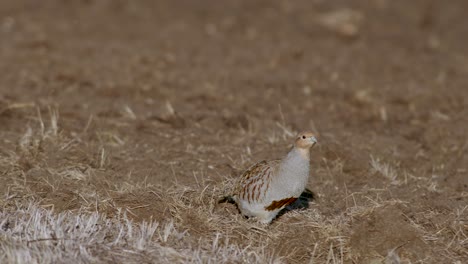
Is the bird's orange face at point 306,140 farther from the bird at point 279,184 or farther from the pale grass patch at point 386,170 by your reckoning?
the pale grass patch at point 386,170

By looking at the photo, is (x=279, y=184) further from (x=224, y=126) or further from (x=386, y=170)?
(x=224, y=126)

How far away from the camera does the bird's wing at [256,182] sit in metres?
5.62

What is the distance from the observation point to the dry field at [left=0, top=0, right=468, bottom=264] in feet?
17.8

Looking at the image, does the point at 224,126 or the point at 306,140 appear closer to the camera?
the point at 306,140

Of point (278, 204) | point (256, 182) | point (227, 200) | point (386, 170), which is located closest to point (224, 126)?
point (386, 170)

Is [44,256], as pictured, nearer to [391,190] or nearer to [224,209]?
[224,209]

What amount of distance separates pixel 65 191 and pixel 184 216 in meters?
1.00

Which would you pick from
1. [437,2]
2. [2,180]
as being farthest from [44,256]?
[437,2]

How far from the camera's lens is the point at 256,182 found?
567cm

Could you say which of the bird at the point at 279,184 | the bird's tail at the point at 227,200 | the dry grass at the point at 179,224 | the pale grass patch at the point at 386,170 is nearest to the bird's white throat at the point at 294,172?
the bird at the point at 279,184

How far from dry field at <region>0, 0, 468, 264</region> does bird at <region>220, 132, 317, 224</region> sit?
152 mm

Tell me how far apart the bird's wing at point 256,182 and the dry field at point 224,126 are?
0.69 feet

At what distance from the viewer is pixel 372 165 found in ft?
23.3

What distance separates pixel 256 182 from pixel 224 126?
100 inches
